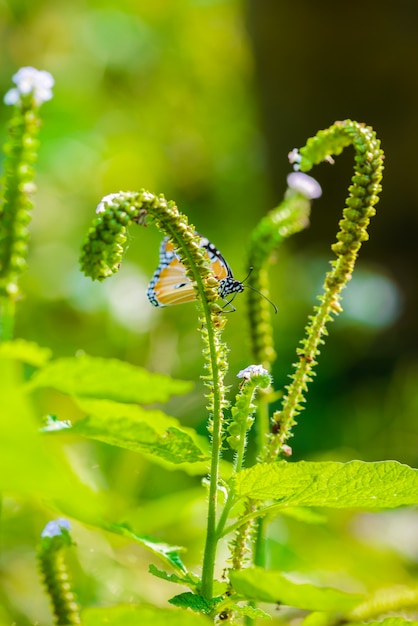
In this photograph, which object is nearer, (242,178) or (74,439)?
(74,439)

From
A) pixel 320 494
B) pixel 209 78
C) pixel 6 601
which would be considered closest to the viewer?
pixel 320 494

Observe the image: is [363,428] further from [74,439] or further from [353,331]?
[74,439]

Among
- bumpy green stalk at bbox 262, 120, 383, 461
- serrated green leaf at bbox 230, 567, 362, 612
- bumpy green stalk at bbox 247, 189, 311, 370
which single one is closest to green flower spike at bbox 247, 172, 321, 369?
bumpy green stalk at bbox 247, 189, 311, 370

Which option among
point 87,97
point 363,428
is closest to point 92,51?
point 87,97

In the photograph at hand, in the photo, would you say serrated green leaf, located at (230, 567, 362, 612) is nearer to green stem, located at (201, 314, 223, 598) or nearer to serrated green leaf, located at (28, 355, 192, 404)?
green stem, located at (201, 314, 223, 598)

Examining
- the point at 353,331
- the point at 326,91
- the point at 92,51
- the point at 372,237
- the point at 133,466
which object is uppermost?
the point at 92,51

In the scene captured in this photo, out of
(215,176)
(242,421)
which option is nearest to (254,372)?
(242,421)
